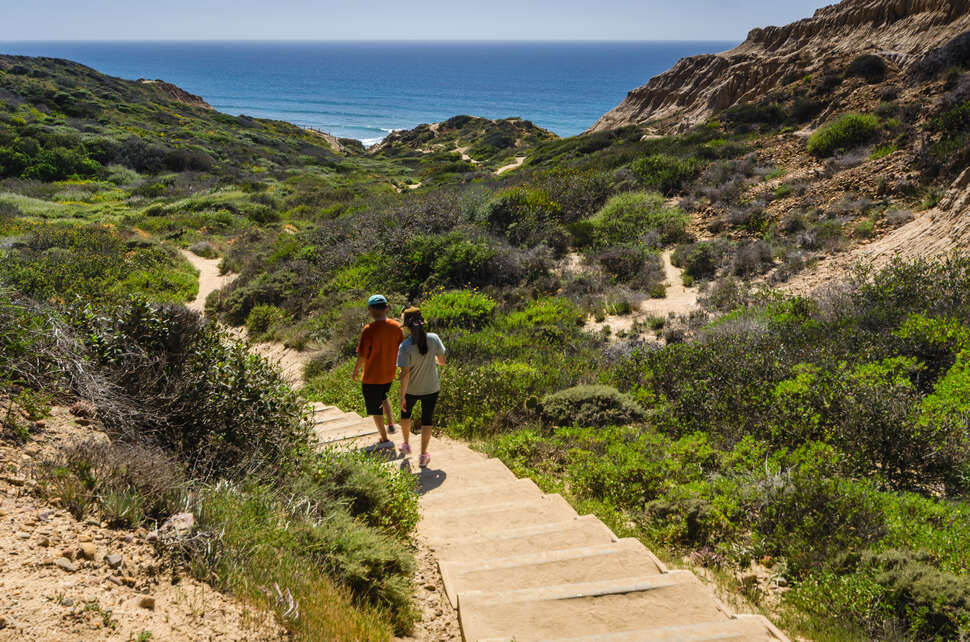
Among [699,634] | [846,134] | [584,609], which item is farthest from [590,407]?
[846,134]

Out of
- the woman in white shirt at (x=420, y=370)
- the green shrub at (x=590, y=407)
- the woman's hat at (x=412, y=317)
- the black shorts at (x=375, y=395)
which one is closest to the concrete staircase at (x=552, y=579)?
the woman in white shirt at (x=420, y=370)

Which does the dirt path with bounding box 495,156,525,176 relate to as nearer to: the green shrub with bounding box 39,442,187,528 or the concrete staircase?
the concrete staircase

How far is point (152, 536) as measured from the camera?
9.38 feet

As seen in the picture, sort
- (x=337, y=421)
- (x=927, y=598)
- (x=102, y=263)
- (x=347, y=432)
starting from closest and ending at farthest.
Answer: (x=927, y=598) → (x=347, y=432) → (x=337, y=421) → (x=102, y=263)

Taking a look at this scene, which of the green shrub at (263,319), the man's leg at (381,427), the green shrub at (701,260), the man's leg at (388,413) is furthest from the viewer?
the green shrub at (263,319)

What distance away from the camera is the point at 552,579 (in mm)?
3414

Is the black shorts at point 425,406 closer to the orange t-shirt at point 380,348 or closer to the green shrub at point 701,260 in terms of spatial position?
the orange t-shirt at point 380,348

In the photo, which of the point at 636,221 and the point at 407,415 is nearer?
the point at 407,415

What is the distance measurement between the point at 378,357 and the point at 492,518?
8.30 feet

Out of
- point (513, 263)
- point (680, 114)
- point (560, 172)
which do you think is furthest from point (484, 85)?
point (513, 263)

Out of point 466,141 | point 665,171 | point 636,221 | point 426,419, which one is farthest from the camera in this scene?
point 466,141

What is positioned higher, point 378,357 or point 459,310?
point 378,357

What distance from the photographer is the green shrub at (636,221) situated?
16.0 meters

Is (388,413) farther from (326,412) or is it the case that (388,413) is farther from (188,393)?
(188,393)
